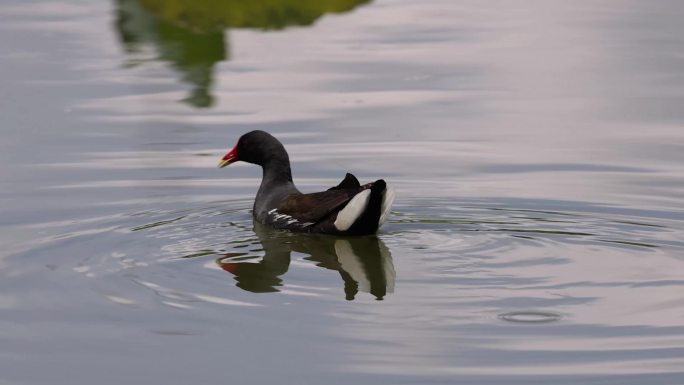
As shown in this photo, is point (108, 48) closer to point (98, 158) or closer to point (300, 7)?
point (300, 7)

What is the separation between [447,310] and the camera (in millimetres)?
7707

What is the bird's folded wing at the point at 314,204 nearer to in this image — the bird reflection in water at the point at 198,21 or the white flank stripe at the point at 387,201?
the white flank stripe at the point at 387,201

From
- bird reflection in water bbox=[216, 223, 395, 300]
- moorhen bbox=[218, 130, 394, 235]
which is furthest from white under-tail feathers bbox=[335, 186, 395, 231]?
bird reflection in water bbox=[216, 223, 395, 300]

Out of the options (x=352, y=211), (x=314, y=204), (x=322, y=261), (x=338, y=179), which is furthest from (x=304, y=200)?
(x=338, y=179)

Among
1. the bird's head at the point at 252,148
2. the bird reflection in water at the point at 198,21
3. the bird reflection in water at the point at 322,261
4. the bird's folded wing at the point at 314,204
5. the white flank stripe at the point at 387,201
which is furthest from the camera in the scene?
the bird reflection in water at the point at 198,21

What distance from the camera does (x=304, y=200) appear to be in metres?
10.2

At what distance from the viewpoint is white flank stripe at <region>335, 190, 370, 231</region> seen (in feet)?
31.7

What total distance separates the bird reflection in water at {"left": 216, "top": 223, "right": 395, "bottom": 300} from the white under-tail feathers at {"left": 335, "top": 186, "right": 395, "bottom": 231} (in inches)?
7.0

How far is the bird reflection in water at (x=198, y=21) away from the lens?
16266mm

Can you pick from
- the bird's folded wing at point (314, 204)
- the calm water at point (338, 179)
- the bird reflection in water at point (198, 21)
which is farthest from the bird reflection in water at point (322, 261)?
the bird reflection in water at point (198, 21)

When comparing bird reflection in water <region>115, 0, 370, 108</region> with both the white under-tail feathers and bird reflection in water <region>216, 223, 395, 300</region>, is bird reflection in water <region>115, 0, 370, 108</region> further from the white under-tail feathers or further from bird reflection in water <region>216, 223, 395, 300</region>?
the white under-tail feathers

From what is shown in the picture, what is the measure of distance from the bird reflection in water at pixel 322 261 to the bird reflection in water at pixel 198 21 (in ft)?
19.6

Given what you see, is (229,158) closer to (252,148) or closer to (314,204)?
(252,148)

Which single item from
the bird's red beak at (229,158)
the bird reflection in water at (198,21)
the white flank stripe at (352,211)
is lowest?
the white flank stripe at (352,211)
